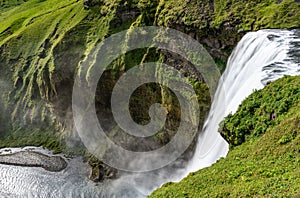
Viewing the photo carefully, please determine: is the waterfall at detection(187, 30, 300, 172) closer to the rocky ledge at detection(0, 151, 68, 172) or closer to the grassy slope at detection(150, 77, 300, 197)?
the grassy slope at detection(150, 77, 300, 197)

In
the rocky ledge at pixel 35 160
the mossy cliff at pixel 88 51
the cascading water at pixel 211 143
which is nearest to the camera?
the cascading water at pixel 211 143

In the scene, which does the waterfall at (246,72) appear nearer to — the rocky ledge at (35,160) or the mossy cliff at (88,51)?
the mossy cliff at (88,51)

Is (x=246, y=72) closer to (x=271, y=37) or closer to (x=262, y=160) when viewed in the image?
(x=271, y=37)

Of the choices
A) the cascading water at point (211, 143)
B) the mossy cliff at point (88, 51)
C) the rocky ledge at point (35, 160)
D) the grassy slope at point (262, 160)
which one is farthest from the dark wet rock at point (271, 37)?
the rocky ledge at point (35, 160)

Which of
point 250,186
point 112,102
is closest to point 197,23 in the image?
point 112,102

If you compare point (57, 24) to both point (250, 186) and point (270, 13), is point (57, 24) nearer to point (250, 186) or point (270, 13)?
point (270, 13)

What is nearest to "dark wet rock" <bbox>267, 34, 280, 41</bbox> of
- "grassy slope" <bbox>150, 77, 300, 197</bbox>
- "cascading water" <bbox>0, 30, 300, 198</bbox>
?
"cascading water" <bbox>0, 30, 300, 198</bbox>
